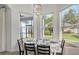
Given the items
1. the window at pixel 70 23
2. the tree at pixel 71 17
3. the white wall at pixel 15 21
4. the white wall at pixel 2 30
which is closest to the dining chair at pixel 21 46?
the white wall at pixel 15 21

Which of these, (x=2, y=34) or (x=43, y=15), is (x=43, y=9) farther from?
(x=2, y=34)

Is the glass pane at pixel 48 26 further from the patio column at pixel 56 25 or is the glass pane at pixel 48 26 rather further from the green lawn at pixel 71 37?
the green lawn at pixel 71 37

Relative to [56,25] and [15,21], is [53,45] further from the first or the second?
[15,21]

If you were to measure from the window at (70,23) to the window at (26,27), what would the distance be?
0.41m

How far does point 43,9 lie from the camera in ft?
7.10

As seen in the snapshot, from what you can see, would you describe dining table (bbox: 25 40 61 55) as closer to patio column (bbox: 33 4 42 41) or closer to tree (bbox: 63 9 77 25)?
patio column (bbox: 33 4 42 41)

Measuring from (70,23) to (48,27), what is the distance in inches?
11.2

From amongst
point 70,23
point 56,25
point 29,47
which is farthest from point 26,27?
point 70,23

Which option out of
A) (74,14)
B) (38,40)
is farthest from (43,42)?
(74,14)

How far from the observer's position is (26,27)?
2.19 m

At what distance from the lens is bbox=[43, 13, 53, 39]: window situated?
85.1 inches

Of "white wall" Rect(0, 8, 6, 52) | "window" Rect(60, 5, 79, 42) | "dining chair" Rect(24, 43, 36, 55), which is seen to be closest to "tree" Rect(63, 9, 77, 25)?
"window" Rect(60, 5, 79, 42)

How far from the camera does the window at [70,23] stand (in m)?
2.13

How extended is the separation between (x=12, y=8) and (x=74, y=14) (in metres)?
0.79
